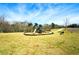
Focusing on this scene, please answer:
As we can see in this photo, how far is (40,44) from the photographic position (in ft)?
7.34

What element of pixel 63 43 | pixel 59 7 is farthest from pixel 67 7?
pixel 63 43

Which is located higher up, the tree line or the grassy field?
the tree line

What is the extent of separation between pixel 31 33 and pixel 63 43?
1.38ft

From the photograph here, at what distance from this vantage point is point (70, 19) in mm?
2246

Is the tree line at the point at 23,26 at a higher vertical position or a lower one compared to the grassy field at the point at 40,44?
higher

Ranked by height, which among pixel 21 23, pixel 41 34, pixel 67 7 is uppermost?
pixel 67 7

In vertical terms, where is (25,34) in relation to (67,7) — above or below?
below

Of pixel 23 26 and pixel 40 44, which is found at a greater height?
pixel 23 26

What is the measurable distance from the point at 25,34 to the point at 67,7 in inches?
24.7

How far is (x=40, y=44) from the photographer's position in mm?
2236

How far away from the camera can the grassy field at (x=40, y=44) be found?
2.22 m

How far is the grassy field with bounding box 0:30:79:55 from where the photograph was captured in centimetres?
222

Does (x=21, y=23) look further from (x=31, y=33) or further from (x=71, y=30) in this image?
(x=71, y=30)

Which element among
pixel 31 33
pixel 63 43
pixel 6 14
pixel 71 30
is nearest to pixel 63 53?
pixel 63 43
